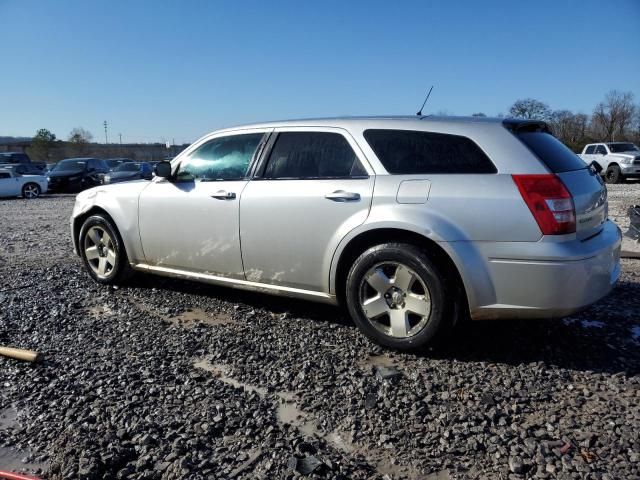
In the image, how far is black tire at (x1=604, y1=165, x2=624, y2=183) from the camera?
79.2ft

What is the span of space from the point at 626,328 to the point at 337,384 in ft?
7.90

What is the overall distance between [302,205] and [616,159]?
963 inches

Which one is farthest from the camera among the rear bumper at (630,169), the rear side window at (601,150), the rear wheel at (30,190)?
the rear side window at (601,150)

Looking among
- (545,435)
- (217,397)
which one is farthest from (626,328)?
(217,397)

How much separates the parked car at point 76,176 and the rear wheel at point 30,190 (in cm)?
188

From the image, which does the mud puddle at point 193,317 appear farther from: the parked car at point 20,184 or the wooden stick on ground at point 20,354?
the parked car at point 20,184

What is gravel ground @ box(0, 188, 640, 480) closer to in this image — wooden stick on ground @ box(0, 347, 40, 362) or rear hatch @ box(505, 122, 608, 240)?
wooden stick on ground @ box(0, 347, 40, 362)

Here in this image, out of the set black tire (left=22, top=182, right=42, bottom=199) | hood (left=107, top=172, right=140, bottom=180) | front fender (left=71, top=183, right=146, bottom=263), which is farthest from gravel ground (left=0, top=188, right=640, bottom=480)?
black tire (left=22, top=182, right=42, bottom=199)

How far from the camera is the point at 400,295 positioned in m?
3.68

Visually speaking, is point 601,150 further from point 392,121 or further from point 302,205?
point 302,205

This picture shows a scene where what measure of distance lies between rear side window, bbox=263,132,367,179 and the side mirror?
3.65 ft

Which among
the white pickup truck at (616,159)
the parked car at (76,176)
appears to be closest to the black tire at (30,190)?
the parked car at (76,176)

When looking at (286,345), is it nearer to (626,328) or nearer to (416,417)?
(416,417)

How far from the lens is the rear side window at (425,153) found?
356 cm
